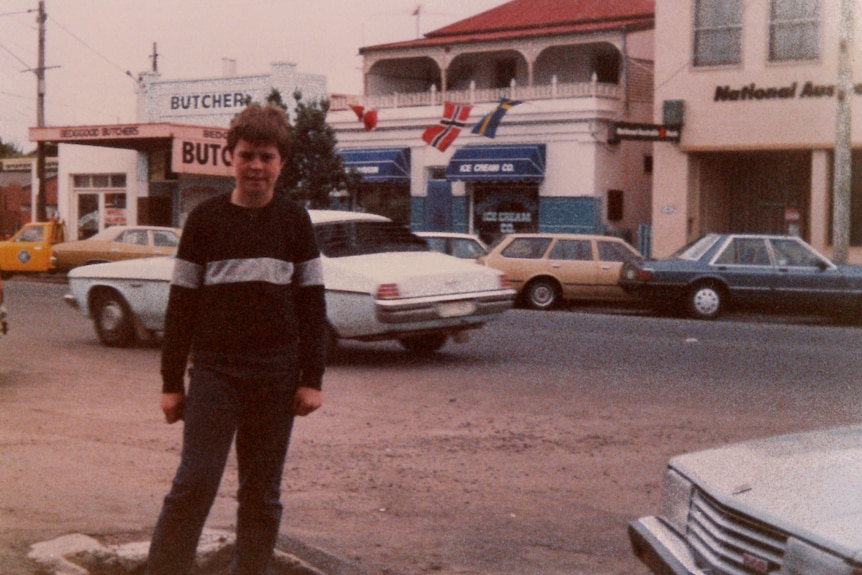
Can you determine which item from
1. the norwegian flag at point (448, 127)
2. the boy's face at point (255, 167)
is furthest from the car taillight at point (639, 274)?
the boy's face at point (255, 167)

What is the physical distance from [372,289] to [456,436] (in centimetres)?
319

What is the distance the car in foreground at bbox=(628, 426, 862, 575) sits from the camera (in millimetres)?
3264

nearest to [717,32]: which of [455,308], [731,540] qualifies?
[455,308]

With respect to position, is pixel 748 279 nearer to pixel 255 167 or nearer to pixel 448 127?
pixel 448 127

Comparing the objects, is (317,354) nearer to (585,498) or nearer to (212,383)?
(212,383)

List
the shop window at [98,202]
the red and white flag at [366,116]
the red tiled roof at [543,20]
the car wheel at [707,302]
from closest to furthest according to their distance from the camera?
the car wheel at [707,302] → the red tiled roof at [543,20] → the red and white flag at [366,116] → the shop window at [98,202]

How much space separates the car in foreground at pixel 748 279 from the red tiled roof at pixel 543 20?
1259 centimetres

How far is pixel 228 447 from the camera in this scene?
13.9 ft

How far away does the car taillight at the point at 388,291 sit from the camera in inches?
453

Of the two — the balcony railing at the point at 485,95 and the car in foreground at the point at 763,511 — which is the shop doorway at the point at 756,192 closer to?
the balcony railing at the point at 485,95

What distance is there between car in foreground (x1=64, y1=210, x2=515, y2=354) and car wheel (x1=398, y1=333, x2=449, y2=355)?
14mm

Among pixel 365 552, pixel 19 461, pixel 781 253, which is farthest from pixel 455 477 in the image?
pixel 781 253

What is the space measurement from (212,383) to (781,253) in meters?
16.5

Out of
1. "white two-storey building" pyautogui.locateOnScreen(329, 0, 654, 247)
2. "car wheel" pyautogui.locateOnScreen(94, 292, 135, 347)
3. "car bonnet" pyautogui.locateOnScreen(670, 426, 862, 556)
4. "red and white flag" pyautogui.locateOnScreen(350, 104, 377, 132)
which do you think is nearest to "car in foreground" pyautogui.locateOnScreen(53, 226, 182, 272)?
"red and white flag" pyautogui.locateOnScreen(350, 104, 377, 132)
